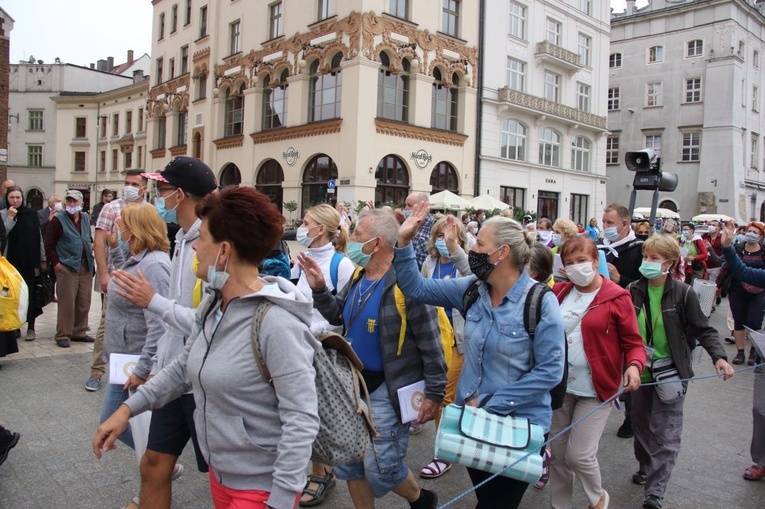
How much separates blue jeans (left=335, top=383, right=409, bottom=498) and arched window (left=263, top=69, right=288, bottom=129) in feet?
87.4

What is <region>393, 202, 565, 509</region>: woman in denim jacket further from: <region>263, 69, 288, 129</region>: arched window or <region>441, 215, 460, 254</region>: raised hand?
<region>263, 69, 288, 129</region>: arched window

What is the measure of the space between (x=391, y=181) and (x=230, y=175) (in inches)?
444

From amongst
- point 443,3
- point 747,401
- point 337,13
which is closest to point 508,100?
point 443,3

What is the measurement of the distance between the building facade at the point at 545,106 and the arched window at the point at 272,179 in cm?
999

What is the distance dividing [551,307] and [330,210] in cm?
247

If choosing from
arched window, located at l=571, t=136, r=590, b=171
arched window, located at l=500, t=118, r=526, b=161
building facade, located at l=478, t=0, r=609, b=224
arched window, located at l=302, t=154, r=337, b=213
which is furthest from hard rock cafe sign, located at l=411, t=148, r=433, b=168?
arched window, located at l=571, t=136, r=590, b=171

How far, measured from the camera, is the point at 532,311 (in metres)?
2.92

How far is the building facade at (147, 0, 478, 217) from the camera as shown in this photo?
2483cm

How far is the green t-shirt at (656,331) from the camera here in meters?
4.27

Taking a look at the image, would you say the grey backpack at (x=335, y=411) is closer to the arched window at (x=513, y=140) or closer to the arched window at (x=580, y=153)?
the arched window at (x=513, y=140)

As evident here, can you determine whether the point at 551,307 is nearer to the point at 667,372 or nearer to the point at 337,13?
the point at 667,372

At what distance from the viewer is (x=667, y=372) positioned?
13.9ft

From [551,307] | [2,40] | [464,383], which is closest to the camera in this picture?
[551,307]

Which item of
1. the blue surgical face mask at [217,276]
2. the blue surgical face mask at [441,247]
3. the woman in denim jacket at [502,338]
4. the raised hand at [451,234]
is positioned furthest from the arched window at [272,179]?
the blue surgical face mask at [217,276]
